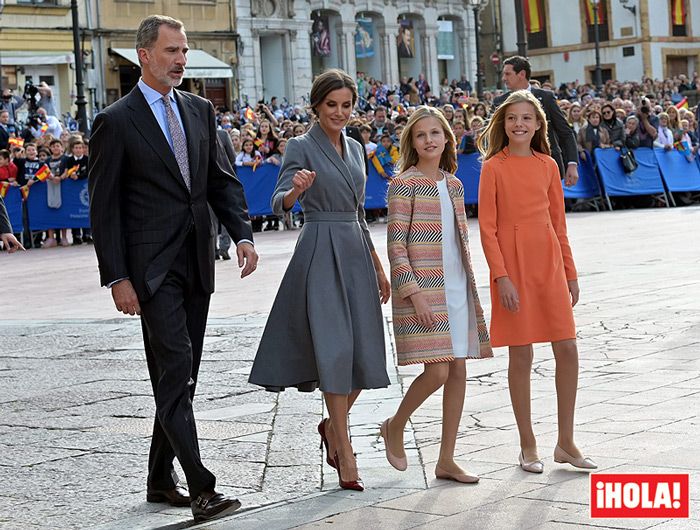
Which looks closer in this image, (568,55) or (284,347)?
(284,347)

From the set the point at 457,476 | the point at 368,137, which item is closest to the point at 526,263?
the point at 457,476

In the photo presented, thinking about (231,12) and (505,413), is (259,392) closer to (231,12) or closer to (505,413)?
(505,413)

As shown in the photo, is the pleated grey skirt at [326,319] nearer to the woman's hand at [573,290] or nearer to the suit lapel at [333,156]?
the suit lapel at [333,156]

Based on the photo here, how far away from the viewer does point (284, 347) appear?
20.3 feet

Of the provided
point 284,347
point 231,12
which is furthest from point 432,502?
point 231,12

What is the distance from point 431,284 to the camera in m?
6.26

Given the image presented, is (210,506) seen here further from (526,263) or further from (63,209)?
(63,209)

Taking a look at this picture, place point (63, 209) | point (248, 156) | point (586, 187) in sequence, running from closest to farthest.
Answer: point (63, 209) < point (248, 156) < point (586, 187)

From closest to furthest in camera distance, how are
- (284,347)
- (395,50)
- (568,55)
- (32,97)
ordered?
(284,347)
(32,97)
(395,50)
(568,55)

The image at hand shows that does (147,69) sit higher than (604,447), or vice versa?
(147,69)

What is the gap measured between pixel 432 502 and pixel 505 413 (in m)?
1.78

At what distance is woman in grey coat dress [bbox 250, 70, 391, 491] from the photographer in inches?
241

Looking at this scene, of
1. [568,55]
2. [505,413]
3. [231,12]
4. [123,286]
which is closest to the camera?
[123,286]

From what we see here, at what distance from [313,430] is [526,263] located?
1.57m
